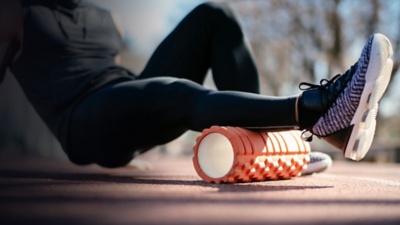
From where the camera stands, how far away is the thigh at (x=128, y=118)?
1407 mm

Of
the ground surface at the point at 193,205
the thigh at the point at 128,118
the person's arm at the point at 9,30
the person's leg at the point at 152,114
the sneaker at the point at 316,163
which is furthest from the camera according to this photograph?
the sneaker at the point at 316,163

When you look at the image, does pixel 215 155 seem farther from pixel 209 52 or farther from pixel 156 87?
pixel 209 52

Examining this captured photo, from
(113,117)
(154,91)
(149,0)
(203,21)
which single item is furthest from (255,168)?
(149,0)

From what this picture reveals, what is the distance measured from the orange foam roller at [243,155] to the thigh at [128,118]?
0.11 m

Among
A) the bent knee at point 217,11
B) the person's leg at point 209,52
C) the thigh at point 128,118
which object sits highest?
the bent knee at point 217,11

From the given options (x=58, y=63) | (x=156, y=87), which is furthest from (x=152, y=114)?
A: (x=58, y=63)

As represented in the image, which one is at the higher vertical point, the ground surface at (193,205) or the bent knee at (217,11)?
the bent knee at (217,11)

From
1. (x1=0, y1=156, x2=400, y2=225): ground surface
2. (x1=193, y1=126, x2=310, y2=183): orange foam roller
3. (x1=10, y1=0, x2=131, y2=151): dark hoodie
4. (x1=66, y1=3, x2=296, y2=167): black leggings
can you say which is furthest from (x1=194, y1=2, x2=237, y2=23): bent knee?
(x1=0, y1=156, x2=400, y2=225): ground surface

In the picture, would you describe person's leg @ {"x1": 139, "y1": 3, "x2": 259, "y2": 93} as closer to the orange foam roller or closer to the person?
the person

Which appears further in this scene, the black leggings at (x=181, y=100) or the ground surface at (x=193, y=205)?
the black leggings at (x=181, y=100)

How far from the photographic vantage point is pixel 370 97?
46.5 inches

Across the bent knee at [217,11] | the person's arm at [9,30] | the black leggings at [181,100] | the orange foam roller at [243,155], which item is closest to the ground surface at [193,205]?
the orange foam roller at [243,155]

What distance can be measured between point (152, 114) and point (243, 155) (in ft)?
1.04

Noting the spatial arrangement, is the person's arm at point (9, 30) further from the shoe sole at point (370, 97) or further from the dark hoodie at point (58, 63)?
the shoe sole at point (370, 97)
